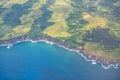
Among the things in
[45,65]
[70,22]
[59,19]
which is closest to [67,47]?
[45,65]

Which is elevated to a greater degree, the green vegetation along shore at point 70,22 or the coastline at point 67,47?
the green vegetation along shore at point 70,22

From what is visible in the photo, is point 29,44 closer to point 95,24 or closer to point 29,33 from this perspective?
point 29,33

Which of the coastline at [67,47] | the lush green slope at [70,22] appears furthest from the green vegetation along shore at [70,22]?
the coastline at [67,47]

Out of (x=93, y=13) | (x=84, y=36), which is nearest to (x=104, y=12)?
(x=93, y=13)

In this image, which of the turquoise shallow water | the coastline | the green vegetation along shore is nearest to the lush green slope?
the green vegetation along shore

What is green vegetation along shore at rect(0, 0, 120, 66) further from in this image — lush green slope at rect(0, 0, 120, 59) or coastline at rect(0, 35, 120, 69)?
coastline at rect(0, 35, 120, 69)

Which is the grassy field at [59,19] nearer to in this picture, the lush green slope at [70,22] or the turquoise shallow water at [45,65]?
the lush green slope at [70,22]

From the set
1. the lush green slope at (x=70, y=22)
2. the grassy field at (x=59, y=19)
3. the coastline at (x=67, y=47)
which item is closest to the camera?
the coastline at (x=67, y=47)
